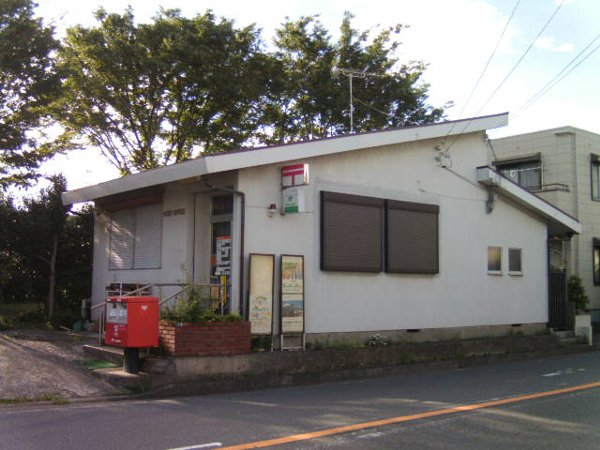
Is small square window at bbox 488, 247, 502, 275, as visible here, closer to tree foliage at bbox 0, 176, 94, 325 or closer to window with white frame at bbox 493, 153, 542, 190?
window with white frame at bbox 493, 153, 542, 190

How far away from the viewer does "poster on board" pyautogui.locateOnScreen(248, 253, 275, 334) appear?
11984mm

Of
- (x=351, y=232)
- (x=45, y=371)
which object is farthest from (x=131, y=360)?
(x=351, y=232)

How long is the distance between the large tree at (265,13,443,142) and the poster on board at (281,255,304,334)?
12984mm

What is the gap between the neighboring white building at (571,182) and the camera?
2323 cm

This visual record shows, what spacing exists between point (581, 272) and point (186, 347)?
1848 cm

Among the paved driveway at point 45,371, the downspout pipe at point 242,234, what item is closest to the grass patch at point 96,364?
the paved driveway at point 45,371

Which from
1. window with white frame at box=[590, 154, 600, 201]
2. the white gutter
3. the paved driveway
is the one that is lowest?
the paved driveway

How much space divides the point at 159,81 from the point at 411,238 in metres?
11.3

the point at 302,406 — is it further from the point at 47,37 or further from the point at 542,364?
the point at 47,37

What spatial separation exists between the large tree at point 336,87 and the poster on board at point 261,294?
1329 centimetres

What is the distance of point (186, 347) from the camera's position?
34.3 feet

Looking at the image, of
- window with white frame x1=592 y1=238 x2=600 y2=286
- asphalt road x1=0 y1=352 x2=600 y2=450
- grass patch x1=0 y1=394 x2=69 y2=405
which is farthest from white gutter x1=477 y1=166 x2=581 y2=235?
grass patch x1=0 y1=394 x2=69 y2=405

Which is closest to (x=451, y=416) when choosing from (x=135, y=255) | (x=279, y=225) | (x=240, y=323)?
(x=240, y=323)

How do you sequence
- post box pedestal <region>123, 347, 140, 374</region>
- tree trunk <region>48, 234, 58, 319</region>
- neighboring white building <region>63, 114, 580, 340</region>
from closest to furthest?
post box pedestal <region>123, 347, 140, 374</region> < neighboring white building <region>63, 114, 580, 340</region> < tree trunk <region>48, 234, 58, 319</region>
